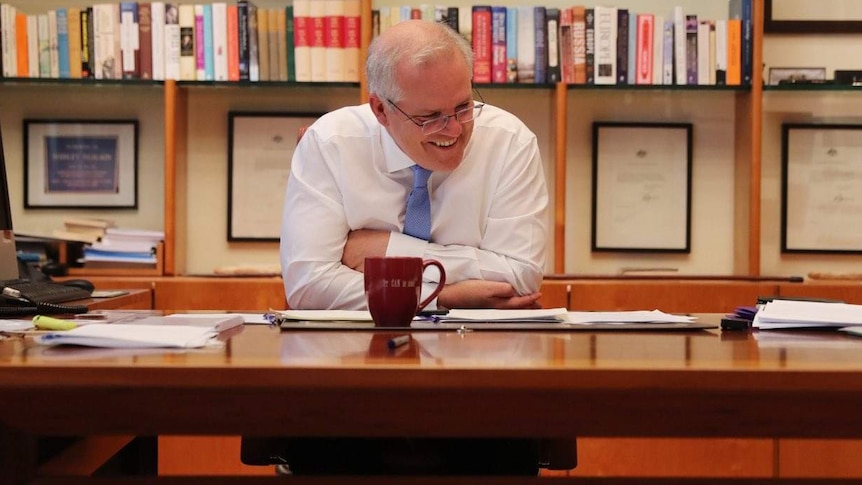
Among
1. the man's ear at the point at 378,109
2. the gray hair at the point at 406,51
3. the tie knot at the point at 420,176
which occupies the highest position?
the gray hair at the point at 406,51

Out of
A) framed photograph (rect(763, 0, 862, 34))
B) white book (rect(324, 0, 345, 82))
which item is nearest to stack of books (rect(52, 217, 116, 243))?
white book (rect(324, 0, 345, 82))

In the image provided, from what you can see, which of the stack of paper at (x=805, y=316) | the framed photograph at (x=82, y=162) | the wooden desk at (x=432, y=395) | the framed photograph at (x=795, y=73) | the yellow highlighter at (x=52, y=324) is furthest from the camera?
the framed photograph at (x=82, y=162)

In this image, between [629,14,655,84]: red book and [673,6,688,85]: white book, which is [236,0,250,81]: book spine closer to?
[629,14,655,84]: red book

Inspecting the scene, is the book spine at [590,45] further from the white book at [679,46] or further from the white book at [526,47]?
the white book at [679,46]

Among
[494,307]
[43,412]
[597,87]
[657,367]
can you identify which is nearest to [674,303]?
[597,87]

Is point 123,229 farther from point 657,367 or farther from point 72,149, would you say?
point 657,367

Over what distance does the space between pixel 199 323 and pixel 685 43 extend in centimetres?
240

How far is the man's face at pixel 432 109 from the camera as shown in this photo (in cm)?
186

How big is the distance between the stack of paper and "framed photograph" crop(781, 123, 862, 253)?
2091mm

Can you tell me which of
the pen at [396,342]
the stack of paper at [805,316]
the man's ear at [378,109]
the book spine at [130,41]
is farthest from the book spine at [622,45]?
the pen at [396,342]

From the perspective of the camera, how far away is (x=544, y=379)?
83 cm

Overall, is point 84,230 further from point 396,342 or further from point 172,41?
point 396,342

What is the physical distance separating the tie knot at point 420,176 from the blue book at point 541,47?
1.23 meters

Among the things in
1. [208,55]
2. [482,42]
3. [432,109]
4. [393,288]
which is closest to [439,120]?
[432,109]
